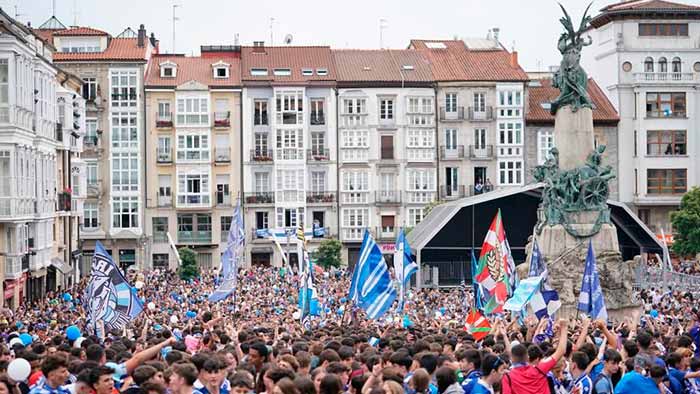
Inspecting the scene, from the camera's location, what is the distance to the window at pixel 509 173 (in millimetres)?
86938

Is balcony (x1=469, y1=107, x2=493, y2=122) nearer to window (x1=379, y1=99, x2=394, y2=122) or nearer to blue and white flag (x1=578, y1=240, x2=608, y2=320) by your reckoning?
window (x1=379, y1=99, x2=394, y2=122)

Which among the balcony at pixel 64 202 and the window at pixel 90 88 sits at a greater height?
the window at pixel 90 88

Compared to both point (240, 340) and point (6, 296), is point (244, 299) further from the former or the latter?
point (240, 340)

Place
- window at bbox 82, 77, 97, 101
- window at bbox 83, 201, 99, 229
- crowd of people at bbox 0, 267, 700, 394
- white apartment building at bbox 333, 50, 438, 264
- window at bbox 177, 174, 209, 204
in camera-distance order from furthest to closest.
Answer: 1. white apartment building at bbox 333, 50, 438, 264
2. window at bbox 177, 174, 209, 204
3. window at bbox 82, 77, 97, 101
4. window at bbox 83, 201, 99, 229
5. crowd of people at bbox 0, 267, 700, 394

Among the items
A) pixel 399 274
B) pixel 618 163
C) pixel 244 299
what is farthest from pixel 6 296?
pixel 618 163

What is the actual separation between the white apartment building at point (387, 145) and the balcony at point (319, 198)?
24.9 inches

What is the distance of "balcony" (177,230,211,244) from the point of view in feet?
277

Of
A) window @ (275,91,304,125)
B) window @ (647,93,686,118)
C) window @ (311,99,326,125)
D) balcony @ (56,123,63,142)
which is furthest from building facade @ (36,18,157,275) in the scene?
window @ (647,93,686,118)

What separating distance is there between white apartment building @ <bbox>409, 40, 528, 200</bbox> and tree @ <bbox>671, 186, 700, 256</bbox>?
11.8 meters

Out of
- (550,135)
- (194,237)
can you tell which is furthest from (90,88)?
(550,135)

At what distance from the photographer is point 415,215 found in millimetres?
86375

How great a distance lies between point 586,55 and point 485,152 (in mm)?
11214

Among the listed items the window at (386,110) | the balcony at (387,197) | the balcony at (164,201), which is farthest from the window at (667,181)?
the balcony at (164,201)

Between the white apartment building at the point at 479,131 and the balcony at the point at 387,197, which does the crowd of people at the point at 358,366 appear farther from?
the white apartment building at the point at 479,131
